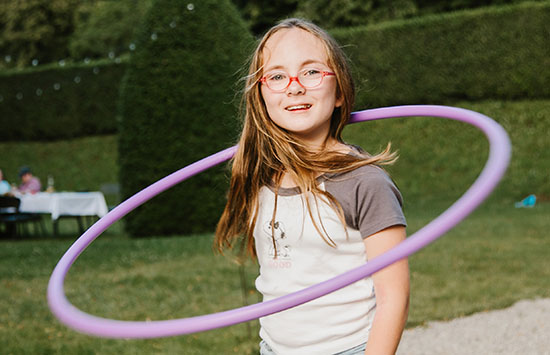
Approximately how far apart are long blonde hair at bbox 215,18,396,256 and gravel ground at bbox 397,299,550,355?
10.7 ft

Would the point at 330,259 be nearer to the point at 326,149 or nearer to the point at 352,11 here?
the point at 326,149

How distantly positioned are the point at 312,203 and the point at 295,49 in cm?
63

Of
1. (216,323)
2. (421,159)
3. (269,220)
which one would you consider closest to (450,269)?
(269,220)

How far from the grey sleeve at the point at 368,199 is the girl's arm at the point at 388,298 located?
0.04 m

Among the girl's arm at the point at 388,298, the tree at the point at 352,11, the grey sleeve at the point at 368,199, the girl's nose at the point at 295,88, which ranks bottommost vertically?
the girl's arm at the point at 388,298

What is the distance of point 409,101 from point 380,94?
35.9 inches

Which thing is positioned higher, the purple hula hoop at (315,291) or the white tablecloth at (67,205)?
the purple hula hoop at (315,291)

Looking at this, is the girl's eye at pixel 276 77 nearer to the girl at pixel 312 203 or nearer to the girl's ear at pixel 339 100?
the girl at pixel 312 203

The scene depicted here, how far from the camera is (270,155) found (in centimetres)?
278

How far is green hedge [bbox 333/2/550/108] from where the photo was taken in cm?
1791

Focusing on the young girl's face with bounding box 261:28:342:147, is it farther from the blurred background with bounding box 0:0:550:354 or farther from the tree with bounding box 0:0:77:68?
the tree with bounding box 0:0:77:68

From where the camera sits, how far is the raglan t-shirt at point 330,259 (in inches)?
93.9

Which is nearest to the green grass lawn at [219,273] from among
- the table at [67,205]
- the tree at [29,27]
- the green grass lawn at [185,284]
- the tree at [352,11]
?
the green grass lawn at [185,284]

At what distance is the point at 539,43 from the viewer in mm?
17797
